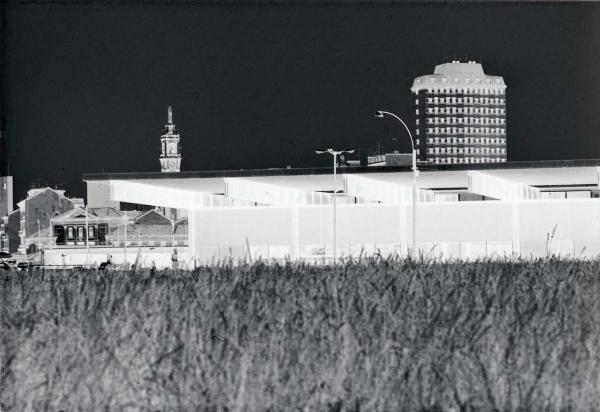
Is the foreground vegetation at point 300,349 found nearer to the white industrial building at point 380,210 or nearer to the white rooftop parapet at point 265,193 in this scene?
the white industrial building at point 380,210

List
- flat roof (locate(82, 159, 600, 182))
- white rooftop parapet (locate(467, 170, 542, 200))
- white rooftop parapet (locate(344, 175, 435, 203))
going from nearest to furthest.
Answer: flat roof (locate(82, 159, 600, 182)), white rooftop parapet (locate(467, 170, 542, 200)), white rooftop parapet (locate(344, 175, 435, 203))

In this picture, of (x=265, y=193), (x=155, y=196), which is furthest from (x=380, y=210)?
(x=155, y=196)

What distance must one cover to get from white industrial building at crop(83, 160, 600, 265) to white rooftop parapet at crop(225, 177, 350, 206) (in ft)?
0.18

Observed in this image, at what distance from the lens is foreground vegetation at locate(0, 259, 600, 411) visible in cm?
917

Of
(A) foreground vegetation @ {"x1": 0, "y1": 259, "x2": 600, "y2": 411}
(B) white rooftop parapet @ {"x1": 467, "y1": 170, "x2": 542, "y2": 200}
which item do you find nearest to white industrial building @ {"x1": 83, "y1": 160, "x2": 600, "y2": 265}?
(B) white rooftop parapet @ {"x1": 467, "y1": 170, "x2": 542, "y2": 200}

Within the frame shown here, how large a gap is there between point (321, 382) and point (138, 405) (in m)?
1.34

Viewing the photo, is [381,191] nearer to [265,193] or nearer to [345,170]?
[345,170]

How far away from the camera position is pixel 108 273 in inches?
447

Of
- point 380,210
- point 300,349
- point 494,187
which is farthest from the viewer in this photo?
point 494,187

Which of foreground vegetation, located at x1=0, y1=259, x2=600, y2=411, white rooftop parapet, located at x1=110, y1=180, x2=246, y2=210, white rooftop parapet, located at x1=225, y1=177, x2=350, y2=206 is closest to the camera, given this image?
foreground vegetation, located at x1=0, y1=259, x2=600, y2=411

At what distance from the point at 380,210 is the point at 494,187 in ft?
20.2

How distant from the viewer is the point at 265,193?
7050cm

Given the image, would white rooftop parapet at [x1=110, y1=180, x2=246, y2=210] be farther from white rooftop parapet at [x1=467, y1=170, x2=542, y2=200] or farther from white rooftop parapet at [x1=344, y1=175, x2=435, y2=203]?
white rooftop parapet at [x1=467, y1=170, x2=542, y2=200]

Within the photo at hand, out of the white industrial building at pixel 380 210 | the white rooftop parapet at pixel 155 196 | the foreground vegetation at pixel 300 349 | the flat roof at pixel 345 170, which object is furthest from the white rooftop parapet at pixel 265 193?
the foreground vegetation at pixel 300 349
